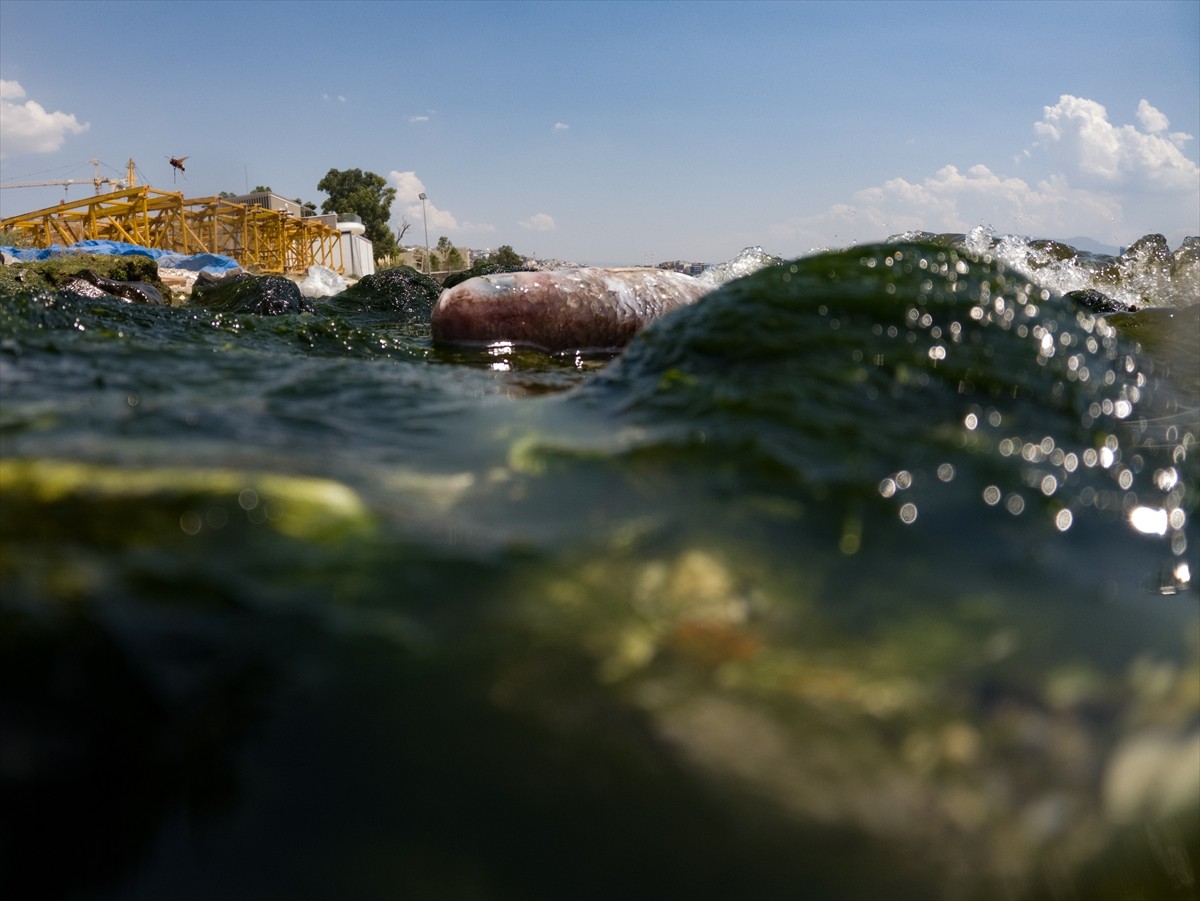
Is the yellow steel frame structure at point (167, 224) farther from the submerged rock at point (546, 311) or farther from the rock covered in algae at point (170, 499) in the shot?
the rock covered in algae at point (170, 499)

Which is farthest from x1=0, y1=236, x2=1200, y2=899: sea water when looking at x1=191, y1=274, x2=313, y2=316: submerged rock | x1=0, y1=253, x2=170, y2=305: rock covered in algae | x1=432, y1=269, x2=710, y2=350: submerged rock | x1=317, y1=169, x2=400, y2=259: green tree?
x1=317, y1=169, x2=400, y2=259: green tree

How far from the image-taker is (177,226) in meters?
26.8

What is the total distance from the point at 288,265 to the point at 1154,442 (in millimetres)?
39554

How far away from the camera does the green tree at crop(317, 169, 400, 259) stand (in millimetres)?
56281

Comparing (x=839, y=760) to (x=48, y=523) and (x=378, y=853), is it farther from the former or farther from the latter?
(x=48, y=523)

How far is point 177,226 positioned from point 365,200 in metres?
31.8

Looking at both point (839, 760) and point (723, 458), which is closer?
point (839, 760)

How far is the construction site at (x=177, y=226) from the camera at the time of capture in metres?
23.5

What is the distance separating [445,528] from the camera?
1.21 metres

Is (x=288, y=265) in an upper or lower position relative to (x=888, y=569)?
upper

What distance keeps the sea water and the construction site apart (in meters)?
24.1

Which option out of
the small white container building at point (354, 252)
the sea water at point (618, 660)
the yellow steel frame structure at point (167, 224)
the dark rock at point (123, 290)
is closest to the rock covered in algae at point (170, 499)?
the sea water at point (618, 660)

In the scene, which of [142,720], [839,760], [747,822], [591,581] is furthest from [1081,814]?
[142,720]

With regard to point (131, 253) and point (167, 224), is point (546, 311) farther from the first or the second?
point (167, 224)
